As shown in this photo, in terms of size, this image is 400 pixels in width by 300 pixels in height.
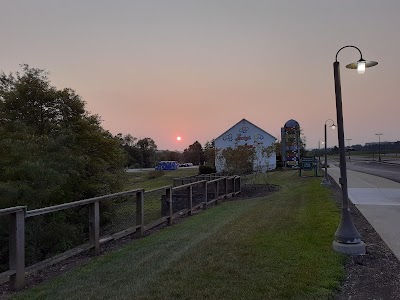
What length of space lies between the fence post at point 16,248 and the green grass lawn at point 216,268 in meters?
0.34

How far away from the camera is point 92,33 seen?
16.3m

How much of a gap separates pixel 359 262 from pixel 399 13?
12.6 meters

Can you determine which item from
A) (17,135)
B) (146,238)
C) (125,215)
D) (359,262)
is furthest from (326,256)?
(17,135)

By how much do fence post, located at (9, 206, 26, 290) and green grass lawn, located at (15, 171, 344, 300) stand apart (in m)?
0.34

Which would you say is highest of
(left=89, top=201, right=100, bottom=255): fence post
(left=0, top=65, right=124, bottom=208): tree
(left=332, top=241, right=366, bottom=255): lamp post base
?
(left=0, top=65, right=124, bottom=208): tree

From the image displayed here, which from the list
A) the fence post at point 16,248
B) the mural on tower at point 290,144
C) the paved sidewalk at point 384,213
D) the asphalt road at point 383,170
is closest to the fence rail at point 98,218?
the fence post at point 16,248

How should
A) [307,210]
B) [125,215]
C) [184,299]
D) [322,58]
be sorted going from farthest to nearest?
[322,58] → [307,210] → [125,215] → [184,299]

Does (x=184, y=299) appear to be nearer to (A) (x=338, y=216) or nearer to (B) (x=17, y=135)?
(A) (x=338, y=216)

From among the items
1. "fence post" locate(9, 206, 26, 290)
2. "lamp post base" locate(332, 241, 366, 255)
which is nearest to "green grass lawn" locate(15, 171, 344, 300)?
"lamp post base" locate(332, 241, 366, 255)

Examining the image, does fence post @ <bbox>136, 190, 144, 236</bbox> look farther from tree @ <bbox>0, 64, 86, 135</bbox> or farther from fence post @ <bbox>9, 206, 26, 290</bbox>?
tree @ <bbox>0, 64, 86, 135</bbox>

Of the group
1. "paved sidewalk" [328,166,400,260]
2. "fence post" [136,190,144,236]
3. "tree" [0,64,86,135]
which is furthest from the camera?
"tree" [0,64,86,135]

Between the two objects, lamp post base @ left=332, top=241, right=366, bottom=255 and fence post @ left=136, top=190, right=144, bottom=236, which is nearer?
lamp post base @ left=332, top=241, right=366, bottom=255

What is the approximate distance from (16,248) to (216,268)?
2750mm

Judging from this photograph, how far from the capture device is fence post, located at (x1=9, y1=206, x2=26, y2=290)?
515cm
